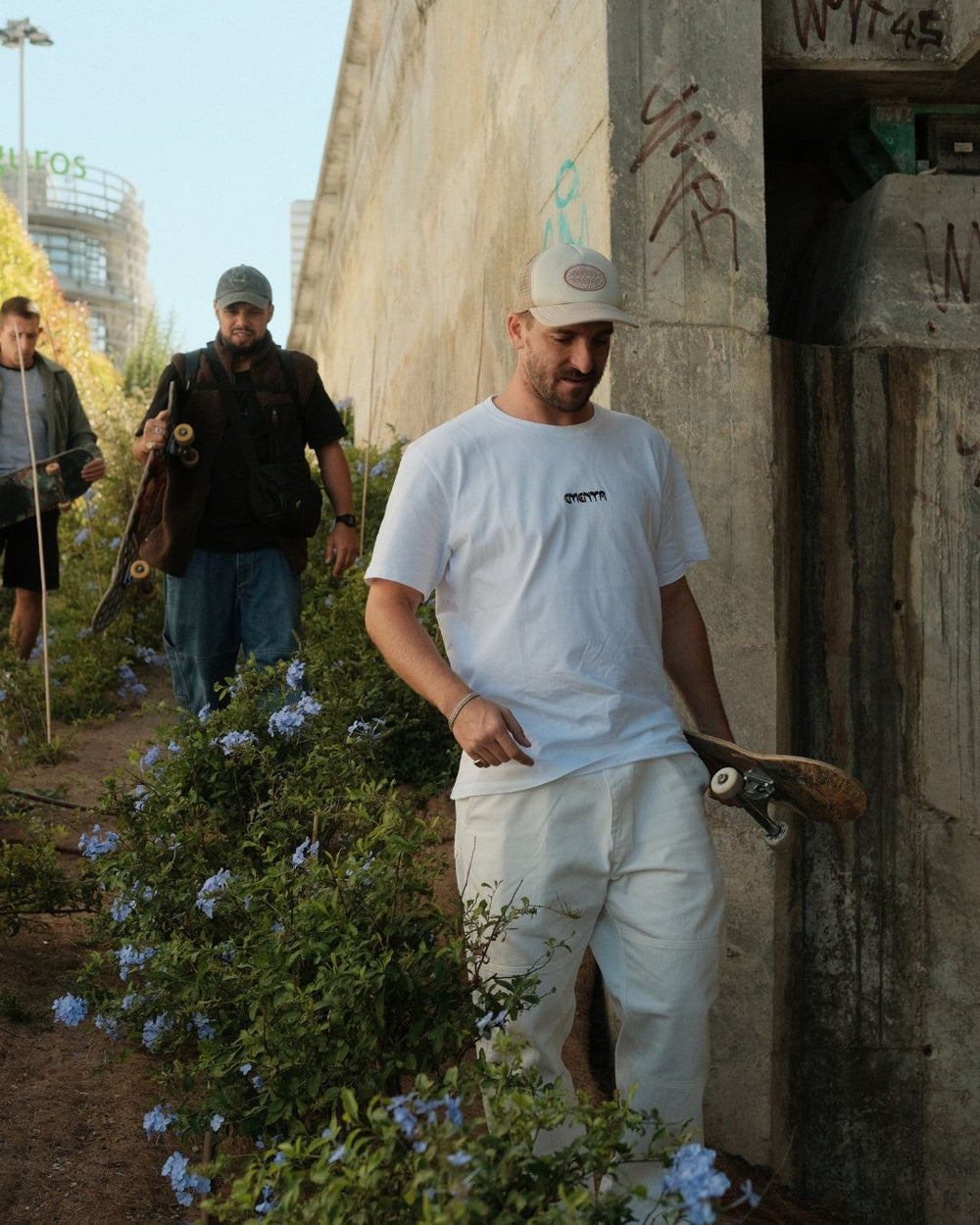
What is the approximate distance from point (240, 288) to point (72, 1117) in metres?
2.81

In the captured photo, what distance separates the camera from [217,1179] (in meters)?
3.31

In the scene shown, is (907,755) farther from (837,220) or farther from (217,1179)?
(217,1179)

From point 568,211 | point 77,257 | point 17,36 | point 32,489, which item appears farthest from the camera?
point 77,257

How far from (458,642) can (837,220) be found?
2.78 m

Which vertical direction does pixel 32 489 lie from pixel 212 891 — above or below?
above

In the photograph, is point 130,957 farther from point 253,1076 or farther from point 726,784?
point 726,784

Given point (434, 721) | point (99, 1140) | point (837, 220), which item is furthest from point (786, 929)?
point (837, 220)

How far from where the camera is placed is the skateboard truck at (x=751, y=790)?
3096 millimetres

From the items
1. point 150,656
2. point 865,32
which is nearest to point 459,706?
point 865,32

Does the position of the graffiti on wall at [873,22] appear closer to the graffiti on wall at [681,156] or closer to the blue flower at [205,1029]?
the graffiti on wall at [681,156]

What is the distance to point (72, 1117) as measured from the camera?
3.58 metres

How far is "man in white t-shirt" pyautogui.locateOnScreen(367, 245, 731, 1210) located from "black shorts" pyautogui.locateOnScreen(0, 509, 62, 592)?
447 cm

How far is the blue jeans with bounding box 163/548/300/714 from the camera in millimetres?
5051

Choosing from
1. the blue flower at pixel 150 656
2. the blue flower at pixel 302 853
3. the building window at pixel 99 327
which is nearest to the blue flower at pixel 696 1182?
the blue flower at pixel 302 853
